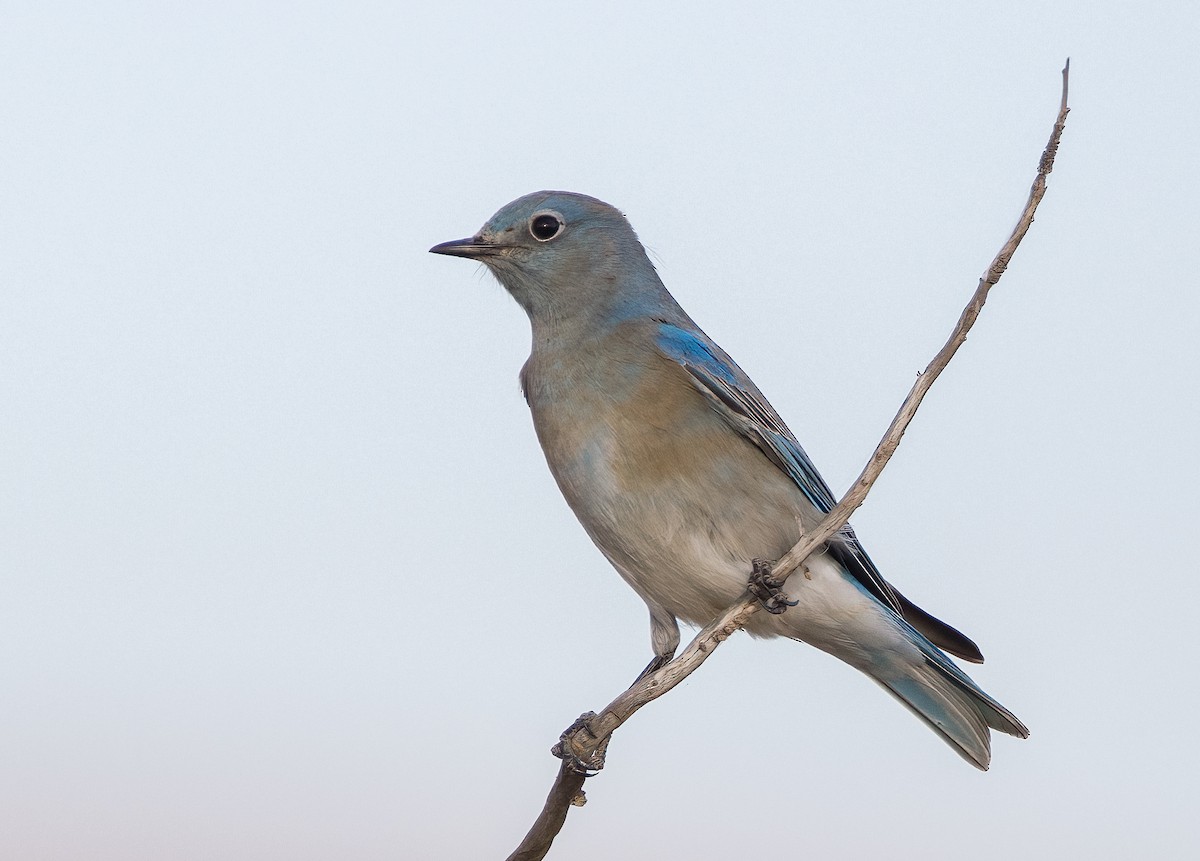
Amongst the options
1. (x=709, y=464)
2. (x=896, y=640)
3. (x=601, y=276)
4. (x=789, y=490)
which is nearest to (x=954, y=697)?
(x=896, y=640)

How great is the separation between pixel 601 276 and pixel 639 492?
154 centimetres

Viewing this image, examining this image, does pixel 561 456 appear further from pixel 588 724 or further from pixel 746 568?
pixel 588 724

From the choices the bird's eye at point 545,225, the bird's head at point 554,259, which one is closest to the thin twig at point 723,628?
the bird's head at point 554,259

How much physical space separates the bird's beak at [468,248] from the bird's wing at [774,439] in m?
1.10

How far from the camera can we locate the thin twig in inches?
221

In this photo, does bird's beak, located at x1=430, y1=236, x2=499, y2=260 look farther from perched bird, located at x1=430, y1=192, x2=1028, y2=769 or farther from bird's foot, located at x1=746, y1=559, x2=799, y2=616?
bird's foot, located at x1=746, y1=559, x2=799, y2=616

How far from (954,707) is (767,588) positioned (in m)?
1.84

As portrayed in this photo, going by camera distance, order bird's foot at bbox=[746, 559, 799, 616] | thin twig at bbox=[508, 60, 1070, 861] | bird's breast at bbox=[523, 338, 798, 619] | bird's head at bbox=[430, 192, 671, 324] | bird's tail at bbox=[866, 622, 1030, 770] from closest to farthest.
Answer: thin twig at bbox=[508, 60, 1070, 861] < bird's foot at bbox=[746, 559, 799, 616] < bird's breast at bbox=[523, 338, 798, 619] < bird's tail at bbox=[866, 622, 1030, 770] < bird's head at bbox=[430, 192, 671, 324]

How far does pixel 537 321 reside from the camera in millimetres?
7914

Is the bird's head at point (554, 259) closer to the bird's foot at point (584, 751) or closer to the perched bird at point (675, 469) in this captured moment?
the perched bird at point (675, 469)

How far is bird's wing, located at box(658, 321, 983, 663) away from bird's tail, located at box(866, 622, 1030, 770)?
0.41ft

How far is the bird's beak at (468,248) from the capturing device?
777 centimetres

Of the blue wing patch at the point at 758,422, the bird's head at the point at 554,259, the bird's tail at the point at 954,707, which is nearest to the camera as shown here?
the blue wing patch at the point at 758,422

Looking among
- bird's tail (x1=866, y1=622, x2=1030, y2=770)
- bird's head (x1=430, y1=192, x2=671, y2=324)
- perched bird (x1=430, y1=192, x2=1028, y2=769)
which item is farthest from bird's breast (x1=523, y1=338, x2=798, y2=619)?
bird's tail (x1=866, y1=622, x2=1030, y2=770)
